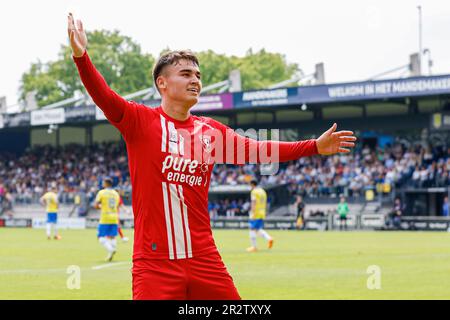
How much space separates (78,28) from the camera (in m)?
5.21

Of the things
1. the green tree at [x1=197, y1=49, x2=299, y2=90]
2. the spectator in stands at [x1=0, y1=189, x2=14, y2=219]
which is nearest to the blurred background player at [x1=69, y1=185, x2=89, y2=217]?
the spectator in stands at [x1=0, y1=189, x2=14, y2=219]

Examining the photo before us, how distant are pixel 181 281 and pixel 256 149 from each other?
122 centimetres

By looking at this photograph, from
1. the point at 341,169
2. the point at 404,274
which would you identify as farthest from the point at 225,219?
the point at 404,274

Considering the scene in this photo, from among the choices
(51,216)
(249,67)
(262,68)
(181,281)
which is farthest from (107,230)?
(262,68)

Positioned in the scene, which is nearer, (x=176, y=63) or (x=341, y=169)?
(x=176, y=63)

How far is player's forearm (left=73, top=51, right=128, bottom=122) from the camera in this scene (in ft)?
17.0

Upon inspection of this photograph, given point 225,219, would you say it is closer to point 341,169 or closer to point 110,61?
point 341,169

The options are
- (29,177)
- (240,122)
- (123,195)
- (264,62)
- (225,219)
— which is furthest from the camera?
(264,62)

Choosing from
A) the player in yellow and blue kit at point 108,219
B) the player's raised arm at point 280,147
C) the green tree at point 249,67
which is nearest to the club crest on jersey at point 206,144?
the player's raised arm at point 280,147

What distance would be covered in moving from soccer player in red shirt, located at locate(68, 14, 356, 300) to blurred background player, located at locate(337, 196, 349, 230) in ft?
114

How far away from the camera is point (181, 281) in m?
5.62

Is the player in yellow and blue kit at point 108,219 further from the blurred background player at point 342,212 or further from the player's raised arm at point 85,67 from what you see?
the blurred background player at point 342,212

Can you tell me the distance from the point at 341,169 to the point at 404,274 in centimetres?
2952

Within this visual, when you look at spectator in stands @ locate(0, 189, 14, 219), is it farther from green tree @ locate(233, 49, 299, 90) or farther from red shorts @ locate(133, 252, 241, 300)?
red shorts @ locate(133, 252, 241, 300)
